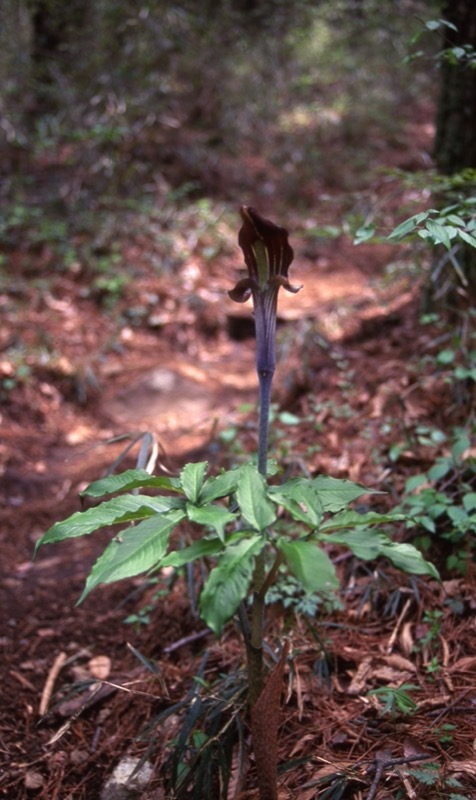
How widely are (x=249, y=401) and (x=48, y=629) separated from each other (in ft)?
7.90

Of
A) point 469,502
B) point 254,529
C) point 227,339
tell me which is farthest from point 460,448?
point 227,339

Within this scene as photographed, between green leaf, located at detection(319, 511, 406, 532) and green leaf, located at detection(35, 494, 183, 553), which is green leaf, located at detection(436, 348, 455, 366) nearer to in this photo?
green leaf, located at detection(319, 511, 406, 532)

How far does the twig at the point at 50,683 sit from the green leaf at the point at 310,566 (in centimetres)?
135

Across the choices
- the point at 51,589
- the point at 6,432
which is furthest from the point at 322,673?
the point at 6,432

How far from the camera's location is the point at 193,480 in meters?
1.29

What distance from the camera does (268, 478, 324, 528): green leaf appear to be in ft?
3.83

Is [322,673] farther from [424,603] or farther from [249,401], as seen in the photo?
[249,401]

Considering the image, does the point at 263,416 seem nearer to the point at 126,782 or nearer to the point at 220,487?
the point at 220,487

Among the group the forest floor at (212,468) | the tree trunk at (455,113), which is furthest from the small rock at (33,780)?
the tree trunk at (455,113)

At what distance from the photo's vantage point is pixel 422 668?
1810 millimetres

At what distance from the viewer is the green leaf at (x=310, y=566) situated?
102 cm

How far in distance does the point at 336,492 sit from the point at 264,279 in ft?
1.64

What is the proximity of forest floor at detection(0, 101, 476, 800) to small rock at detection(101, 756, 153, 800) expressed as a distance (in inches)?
1.6

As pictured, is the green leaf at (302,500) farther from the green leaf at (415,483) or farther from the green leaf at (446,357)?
the green leaf at (446,357)
